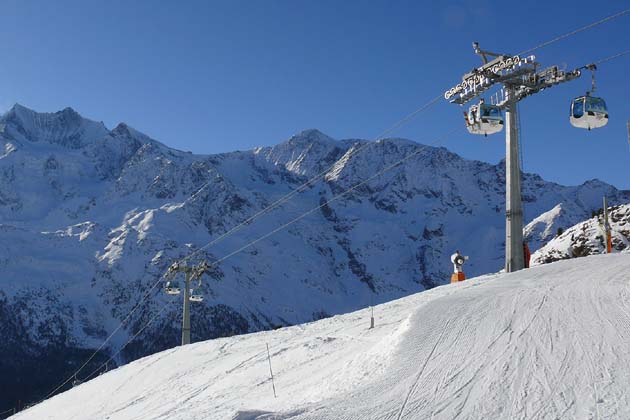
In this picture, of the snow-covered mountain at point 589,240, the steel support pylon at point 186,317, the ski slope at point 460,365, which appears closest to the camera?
the ski slope at point 460,365

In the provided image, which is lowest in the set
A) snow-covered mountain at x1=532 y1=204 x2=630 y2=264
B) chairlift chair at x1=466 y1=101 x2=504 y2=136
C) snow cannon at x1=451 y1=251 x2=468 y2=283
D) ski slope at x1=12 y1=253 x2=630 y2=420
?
ski slope at x1=12 y1=253 x2=630 y2=420

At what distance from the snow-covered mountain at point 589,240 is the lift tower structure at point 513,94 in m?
11.5

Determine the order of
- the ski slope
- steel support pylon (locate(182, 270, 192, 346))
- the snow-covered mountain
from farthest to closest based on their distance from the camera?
1. steel support pylon (locate(182, 270, 192, 346))
2. the snow-covered mountain
3. the ski slope

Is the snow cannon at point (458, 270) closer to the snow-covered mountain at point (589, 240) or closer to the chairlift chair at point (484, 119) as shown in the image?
the chairlift chair at point (484, 119)

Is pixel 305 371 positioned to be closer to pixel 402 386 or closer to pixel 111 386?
pixel 402 386

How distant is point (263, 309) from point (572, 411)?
633 ft

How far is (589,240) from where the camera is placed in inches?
1195

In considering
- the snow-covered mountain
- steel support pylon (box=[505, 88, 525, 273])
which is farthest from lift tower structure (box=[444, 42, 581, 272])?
the snow-covered mountain

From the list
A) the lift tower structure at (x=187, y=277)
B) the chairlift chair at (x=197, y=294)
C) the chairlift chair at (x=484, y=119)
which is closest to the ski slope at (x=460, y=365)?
the chairlift chair at (x=484, y=119)

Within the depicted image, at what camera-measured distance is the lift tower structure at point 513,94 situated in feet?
62.6

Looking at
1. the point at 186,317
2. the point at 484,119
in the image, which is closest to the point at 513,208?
the point at 484,119

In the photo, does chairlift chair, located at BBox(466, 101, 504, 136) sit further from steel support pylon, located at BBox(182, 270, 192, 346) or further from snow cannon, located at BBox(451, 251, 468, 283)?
steel support pylon, located at BBox(182, 270, 192, 346)

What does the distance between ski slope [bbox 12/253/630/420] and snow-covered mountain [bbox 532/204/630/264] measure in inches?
542

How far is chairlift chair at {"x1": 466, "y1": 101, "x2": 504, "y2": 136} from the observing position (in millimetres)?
19234
